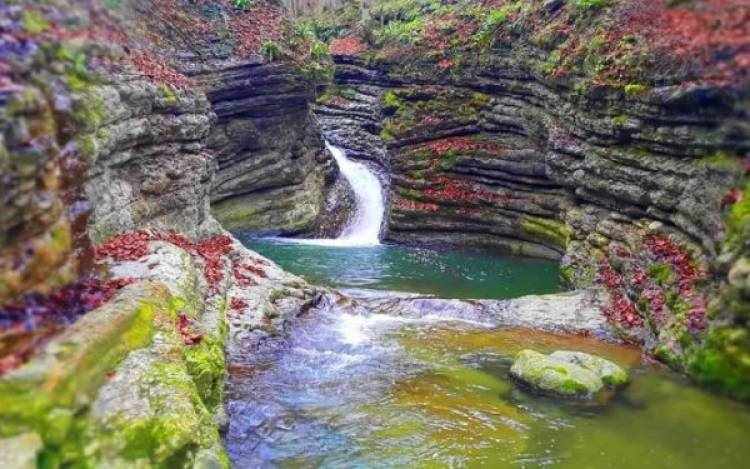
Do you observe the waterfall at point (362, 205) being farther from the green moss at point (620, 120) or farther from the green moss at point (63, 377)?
the green moss at point (63, 377)

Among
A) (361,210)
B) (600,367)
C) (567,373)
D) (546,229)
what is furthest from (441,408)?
(361,210)

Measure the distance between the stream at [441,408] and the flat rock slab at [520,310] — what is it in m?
0.35

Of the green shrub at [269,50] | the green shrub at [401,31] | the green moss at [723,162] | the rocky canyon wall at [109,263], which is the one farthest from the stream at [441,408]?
the green shrub at [401,31]

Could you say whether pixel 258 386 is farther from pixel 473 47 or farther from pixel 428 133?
pixel 473 47

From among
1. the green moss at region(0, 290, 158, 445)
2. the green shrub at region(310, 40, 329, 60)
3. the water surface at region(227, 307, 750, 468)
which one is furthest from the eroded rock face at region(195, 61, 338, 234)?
the green moss at region(0, 290, 158, 445)

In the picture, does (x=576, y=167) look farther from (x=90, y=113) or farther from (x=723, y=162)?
(x=90, y=113)

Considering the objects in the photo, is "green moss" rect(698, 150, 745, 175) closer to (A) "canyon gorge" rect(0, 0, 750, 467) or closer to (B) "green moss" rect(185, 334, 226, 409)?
(A) "canyon gorge" rect(0, 0, 750, 467)

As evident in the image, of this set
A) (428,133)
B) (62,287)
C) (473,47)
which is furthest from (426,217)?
(62,287)

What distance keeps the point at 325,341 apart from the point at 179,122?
21.8ft

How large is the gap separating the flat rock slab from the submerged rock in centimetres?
298

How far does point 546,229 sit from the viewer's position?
66.4ft

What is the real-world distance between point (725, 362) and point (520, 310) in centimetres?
501

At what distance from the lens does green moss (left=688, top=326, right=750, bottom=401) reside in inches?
359

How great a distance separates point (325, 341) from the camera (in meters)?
11.9
